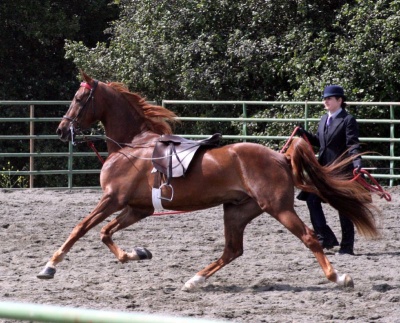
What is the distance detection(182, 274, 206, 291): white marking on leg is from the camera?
612 centimetres

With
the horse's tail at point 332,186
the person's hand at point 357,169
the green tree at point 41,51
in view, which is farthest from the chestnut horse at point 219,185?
the green tree at point 41,51

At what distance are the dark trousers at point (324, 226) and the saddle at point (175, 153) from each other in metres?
1.74

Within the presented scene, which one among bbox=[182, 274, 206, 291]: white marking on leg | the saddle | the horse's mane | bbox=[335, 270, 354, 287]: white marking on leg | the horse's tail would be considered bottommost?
bbox=[182, 274, 206, 291]: white marking on leg

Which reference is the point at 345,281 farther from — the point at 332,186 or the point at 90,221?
the point at 90,221

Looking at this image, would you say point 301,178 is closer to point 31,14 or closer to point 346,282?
point 346,282

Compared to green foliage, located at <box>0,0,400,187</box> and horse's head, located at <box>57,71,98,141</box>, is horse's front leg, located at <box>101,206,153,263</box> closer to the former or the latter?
horse's head, located at <box>57,71,98,141</box>

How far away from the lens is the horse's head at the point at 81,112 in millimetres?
7047

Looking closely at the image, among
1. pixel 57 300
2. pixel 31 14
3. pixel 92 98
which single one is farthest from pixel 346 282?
pixel 31 14

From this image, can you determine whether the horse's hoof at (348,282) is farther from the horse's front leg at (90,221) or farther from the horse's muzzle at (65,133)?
the horse's muzzle at (65,133)

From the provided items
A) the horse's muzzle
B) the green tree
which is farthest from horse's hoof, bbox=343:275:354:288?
the green tree

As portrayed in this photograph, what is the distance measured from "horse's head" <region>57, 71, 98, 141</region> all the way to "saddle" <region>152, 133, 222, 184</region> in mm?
797

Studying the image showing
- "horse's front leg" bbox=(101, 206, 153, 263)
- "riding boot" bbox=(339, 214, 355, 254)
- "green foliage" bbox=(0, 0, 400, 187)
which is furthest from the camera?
"green foliage" bbox=(0, 0, 400, 187)

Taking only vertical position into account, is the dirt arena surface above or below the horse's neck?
below

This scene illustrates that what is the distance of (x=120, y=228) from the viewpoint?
22.1 feet
